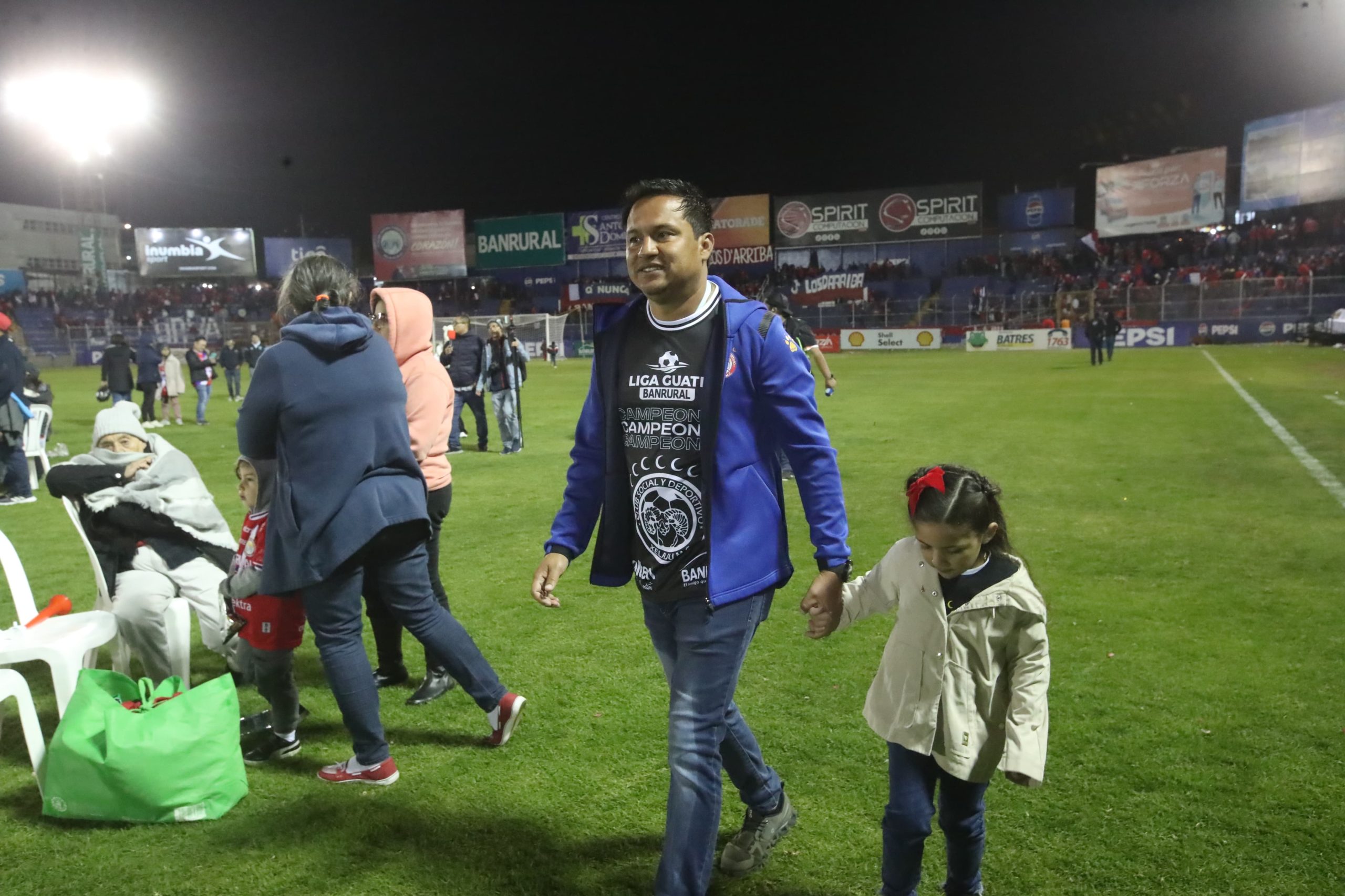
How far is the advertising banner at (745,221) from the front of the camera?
1949 inches

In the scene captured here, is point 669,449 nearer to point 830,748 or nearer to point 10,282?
point 830,748

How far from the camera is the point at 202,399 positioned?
60.4 ft

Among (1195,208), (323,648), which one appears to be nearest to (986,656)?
(323,648)

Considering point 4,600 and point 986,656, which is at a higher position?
point 986,656

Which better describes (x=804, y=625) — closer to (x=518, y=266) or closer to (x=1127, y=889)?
(x=1127, y=889)

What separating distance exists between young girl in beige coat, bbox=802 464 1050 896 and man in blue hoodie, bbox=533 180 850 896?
235 mm

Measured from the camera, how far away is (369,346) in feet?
11.1

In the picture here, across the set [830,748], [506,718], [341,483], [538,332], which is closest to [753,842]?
[830,748]

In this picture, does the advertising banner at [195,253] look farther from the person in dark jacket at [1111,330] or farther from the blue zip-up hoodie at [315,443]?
the blue zip-up hoodie at [315,443]

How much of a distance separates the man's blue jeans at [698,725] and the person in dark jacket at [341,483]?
4.40 ft

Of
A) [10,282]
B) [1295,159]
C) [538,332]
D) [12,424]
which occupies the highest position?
[1295,159]

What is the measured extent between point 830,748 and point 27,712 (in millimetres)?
3100

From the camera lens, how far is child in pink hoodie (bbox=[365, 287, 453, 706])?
167 inches

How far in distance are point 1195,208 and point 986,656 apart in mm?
47277
